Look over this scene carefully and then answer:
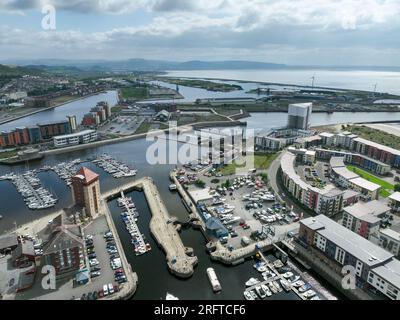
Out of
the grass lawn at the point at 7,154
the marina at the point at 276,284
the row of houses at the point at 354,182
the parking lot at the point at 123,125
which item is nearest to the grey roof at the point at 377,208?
the row of houses at the point at 354,182

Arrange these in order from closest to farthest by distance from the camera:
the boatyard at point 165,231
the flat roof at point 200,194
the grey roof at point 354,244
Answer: the grey roof at point 354,244 < the boatyard at point 165,231 < the flat roof at point 200,194

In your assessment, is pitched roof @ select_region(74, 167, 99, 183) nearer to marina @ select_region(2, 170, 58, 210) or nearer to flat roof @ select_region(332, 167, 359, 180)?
marina @ select_region(2, 170, 58, 210)

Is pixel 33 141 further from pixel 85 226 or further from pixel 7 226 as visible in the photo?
pixel 85 226

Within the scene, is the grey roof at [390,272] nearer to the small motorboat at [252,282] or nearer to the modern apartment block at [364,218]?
the modern apartment block at [364,218]

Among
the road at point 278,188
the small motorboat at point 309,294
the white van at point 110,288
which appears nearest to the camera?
the white van at point 110,288

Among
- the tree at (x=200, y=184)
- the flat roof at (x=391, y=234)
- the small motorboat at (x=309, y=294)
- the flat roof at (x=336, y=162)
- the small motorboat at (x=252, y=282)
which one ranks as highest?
the flat roof at (x=336, y=162)
